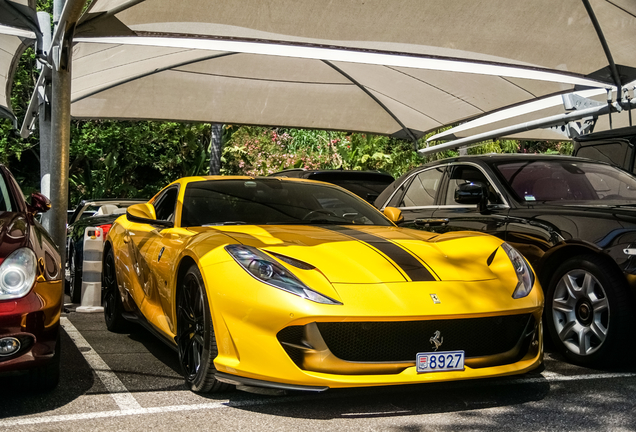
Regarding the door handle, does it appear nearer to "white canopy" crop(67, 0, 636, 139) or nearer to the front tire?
Result: the front tire

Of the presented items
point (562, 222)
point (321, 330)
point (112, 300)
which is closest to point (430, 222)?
point (562, 222)

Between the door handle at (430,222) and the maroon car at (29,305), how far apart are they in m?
3.68

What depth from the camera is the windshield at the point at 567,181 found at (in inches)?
248

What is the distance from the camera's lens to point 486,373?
3941 millimetres

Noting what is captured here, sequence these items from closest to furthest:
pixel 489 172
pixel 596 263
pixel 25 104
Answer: pixel 596 263 < pixel 489 172 < pixel 25 104

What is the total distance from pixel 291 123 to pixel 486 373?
10.4 meters

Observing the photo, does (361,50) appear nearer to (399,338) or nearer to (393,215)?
(393,215)

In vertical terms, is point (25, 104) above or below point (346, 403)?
above

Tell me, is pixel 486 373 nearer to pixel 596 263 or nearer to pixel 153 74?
pixel 596 263

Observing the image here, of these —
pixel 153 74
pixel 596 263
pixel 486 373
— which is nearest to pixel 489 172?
pixel 596 263

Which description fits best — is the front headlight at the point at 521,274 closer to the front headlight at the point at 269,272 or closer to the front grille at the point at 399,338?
the front grille at the point at 399,338

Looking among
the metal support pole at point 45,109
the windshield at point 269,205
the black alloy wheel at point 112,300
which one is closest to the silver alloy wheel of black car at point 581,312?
the windshield at point 269,205

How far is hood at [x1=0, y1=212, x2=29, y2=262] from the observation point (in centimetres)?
402

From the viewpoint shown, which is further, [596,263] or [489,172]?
[489,172]
